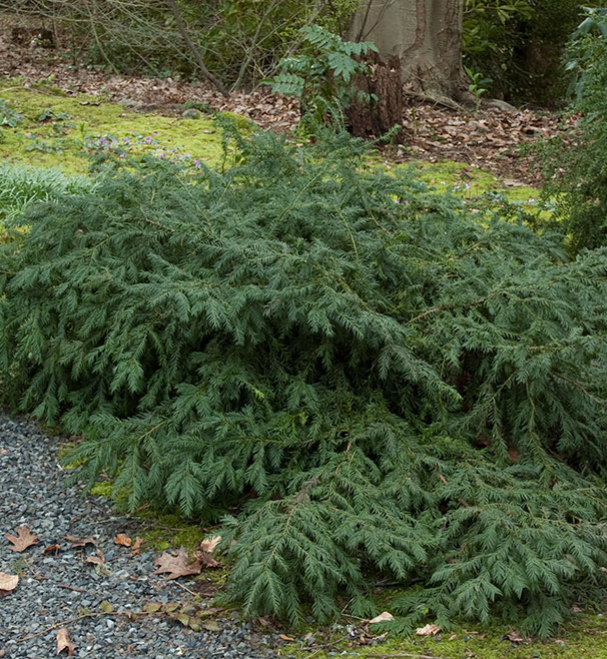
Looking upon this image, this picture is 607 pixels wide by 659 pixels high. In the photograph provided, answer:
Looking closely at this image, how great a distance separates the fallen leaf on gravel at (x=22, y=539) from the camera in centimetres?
303

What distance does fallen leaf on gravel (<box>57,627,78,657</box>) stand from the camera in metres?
2.52

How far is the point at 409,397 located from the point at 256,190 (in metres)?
1.30

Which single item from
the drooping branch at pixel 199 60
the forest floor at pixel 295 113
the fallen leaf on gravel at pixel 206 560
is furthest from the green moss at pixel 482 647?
the drooping branch at pixel 199 60

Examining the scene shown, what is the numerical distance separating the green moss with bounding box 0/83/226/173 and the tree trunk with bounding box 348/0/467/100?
2.14 m

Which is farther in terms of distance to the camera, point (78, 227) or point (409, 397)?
point (78, 227)

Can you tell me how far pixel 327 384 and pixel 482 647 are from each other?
4.21ft

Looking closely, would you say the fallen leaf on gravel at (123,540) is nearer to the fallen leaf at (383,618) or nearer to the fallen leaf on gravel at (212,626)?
the fallen leaf on gravel at (212,626)

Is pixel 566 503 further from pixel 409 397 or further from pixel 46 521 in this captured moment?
pixel 46 521

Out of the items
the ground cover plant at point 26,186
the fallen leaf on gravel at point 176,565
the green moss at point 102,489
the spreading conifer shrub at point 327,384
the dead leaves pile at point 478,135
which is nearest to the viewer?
the spreading conifer shrub at point 327,384

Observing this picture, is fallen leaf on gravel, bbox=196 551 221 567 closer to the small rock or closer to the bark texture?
the bark texture

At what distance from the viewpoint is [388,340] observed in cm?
324

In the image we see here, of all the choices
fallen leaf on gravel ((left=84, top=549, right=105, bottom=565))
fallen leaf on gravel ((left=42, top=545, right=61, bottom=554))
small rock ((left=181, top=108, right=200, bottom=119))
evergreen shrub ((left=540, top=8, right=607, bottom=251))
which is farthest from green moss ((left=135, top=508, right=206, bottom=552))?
small rock ((left=181, top=108, right=200, bottom=119))

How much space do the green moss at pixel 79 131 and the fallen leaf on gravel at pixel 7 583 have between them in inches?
182

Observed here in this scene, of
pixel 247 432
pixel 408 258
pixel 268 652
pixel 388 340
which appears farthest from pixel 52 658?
pixel 408 258
